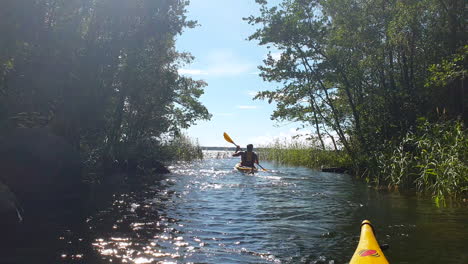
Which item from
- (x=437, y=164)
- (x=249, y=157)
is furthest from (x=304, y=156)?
(x=437, y=164)

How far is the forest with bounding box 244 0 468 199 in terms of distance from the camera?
438 inches

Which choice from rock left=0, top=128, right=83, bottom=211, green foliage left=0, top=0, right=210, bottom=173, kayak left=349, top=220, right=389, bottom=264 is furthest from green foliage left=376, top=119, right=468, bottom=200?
green foliage left=0, top=0, right=210, bottom=173

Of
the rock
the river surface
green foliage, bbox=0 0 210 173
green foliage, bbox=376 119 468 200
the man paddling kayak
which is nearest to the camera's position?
the river surface

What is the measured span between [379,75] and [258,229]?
37.9ft

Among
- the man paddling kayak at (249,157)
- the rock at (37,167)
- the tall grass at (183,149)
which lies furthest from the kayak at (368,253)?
the tall grass at (183,149)

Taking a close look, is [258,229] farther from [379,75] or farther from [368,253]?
[379,75]

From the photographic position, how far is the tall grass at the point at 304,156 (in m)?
19.5

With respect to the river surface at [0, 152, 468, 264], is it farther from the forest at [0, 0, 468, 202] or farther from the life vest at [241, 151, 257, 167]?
the life vest at [241, 151, 257, 167]

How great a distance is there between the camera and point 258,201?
366 inches

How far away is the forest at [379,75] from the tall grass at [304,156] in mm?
1017

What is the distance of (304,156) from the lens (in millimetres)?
22547

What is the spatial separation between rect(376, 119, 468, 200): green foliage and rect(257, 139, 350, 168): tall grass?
693cm

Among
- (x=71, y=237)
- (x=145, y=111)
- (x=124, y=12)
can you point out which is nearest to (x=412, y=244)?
(x=71, y=237)

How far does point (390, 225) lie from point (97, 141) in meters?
12.8
